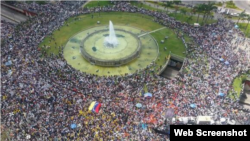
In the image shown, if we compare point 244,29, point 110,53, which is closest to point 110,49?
point 110,53

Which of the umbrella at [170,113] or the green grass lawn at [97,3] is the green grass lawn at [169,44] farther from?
the green grass lawn at [97,3]

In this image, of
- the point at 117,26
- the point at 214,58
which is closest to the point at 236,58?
the point at 214,58

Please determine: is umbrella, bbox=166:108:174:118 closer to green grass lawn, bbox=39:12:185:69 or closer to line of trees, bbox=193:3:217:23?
green grass lawn, bbox=39:12:185:69

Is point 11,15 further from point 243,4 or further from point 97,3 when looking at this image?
point 243,4

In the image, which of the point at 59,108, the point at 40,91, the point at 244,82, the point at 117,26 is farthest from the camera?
the point at 117,26

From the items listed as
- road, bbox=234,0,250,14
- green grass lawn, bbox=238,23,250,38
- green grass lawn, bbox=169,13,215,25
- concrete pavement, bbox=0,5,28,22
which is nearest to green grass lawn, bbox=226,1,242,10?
road, bbox=234,0,250,14

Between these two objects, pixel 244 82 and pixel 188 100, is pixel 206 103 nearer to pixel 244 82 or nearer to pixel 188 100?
pixel 188 100
